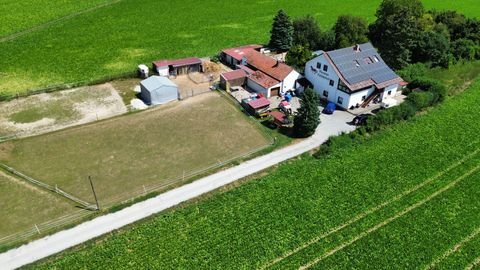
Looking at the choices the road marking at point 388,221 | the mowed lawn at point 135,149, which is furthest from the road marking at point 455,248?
the mowed lawn at point 135,149

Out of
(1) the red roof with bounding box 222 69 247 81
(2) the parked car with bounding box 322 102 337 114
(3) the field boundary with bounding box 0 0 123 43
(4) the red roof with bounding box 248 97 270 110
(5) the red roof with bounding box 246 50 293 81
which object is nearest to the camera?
(4) the red roof with bounding box 248 97 270 110

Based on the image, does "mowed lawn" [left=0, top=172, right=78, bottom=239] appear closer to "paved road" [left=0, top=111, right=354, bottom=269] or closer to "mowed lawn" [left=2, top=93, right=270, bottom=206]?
"mowed lawn" [left=2, top=93, right=270, bottom=206]

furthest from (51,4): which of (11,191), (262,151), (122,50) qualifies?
(262,151)

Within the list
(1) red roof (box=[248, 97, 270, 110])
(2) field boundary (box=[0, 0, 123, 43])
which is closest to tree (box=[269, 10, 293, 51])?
(1) red roof (box=[248, 97, 270, 110])

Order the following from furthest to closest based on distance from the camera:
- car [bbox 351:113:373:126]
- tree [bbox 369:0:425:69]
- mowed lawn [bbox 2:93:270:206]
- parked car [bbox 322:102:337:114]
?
tree [bbox 369:0:425:69], parked car [bbox 322:102:337:114], car [bbox 351:113:373:126], mowed lawn [bbox 2:93:270:206]

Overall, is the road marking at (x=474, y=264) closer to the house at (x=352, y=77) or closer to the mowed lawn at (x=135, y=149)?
the mowed lawn at (x=135, y=149)

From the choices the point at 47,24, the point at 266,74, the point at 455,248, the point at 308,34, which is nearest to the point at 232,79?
the point at 266,74

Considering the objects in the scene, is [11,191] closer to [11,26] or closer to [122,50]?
[122,50]
